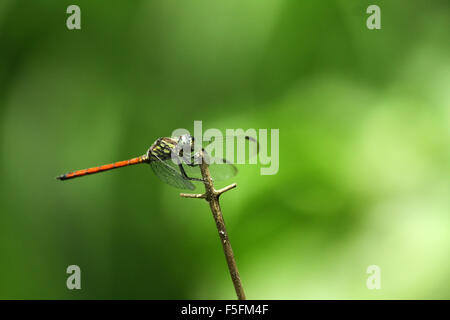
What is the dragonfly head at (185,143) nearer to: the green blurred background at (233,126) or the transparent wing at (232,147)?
the transparent wing at (232,147)

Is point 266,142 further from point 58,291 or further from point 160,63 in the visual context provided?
point 58,291

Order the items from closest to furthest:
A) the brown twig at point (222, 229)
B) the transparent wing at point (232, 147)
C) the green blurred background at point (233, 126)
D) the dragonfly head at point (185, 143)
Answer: the brown twig at point (222, 229), the dragonfly head at point (185, 143), the transparent wing at point (232, 147), the green blurred background at point (233, 126)

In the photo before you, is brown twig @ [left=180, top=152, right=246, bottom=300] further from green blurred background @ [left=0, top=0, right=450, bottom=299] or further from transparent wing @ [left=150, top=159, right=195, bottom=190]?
green blurred background @ [left=0, top=0, right=450, bottom=299]

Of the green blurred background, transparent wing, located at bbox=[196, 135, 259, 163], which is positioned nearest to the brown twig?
transparent wing, located at bbox=[196, 135, 259, 163]

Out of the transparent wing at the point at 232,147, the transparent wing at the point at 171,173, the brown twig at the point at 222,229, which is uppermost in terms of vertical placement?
the transparent wing at the point at 232,147

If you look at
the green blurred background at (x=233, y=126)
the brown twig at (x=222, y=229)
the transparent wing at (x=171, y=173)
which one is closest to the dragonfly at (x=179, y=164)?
the transparent wing at (x=171, y=173)

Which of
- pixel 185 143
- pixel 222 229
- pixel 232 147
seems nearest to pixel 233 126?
pixel 232 147

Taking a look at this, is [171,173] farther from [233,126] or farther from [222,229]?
[233,126]
